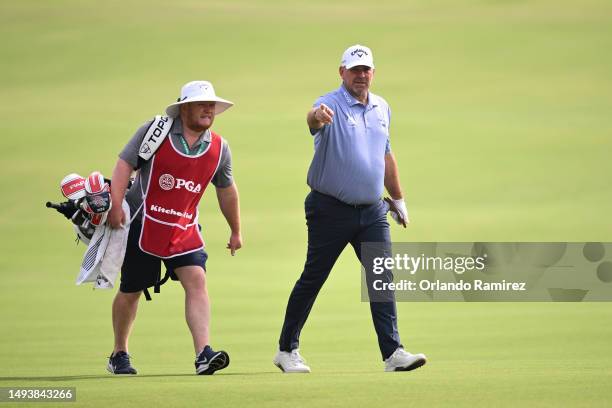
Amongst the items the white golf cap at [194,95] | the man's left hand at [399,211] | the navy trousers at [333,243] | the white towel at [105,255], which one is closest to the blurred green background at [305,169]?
the navy trousers at [333,243]

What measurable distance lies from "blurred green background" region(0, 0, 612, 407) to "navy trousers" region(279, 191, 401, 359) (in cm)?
31

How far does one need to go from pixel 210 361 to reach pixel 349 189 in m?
1.22

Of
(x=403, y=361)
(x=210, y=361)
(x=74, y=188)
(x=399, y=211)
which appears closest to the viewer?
(x=210, y=361)

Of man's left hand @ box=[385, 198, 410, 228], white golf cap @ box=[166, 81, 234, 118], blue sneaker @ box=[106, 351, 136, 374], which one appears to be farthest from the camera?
man's left hand @ box=[385, 198, 410, 228]

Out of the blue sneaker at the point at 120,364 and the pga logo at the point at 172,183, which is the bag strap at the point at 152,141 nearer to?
the pga logo at the point at 172,183

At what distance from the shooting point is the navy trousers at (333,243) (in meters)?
7.80

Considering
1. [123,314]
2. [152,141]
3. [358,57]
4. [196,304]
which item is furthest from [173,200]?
[358,57]

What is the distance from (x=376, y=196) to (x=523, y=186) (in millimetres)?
12357

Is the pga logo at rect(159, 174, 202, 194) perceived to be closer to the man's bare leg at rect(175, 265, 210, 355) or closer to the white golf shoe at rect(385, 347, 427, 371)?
the man's bare leg at rect(175, 265, 210, 355)

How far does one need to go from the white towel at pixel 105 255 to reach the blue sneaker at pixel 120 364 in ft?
1.52

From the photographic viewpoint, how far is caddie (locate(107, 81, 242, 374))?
301 inches

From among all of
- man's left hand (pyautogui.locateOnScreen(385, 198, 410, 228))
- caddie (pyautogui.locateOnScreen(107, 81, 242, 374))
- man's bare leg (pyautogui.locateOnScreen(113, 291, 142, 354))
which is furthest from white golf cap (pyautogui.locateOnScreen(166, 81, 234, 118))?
man's left hand (pyautogui.locateOnScreen(385, 198, 410, 228))

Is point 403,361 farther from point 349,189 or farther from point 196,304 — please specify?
point 196,304

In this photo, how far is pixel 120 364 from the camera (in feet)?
26.2
